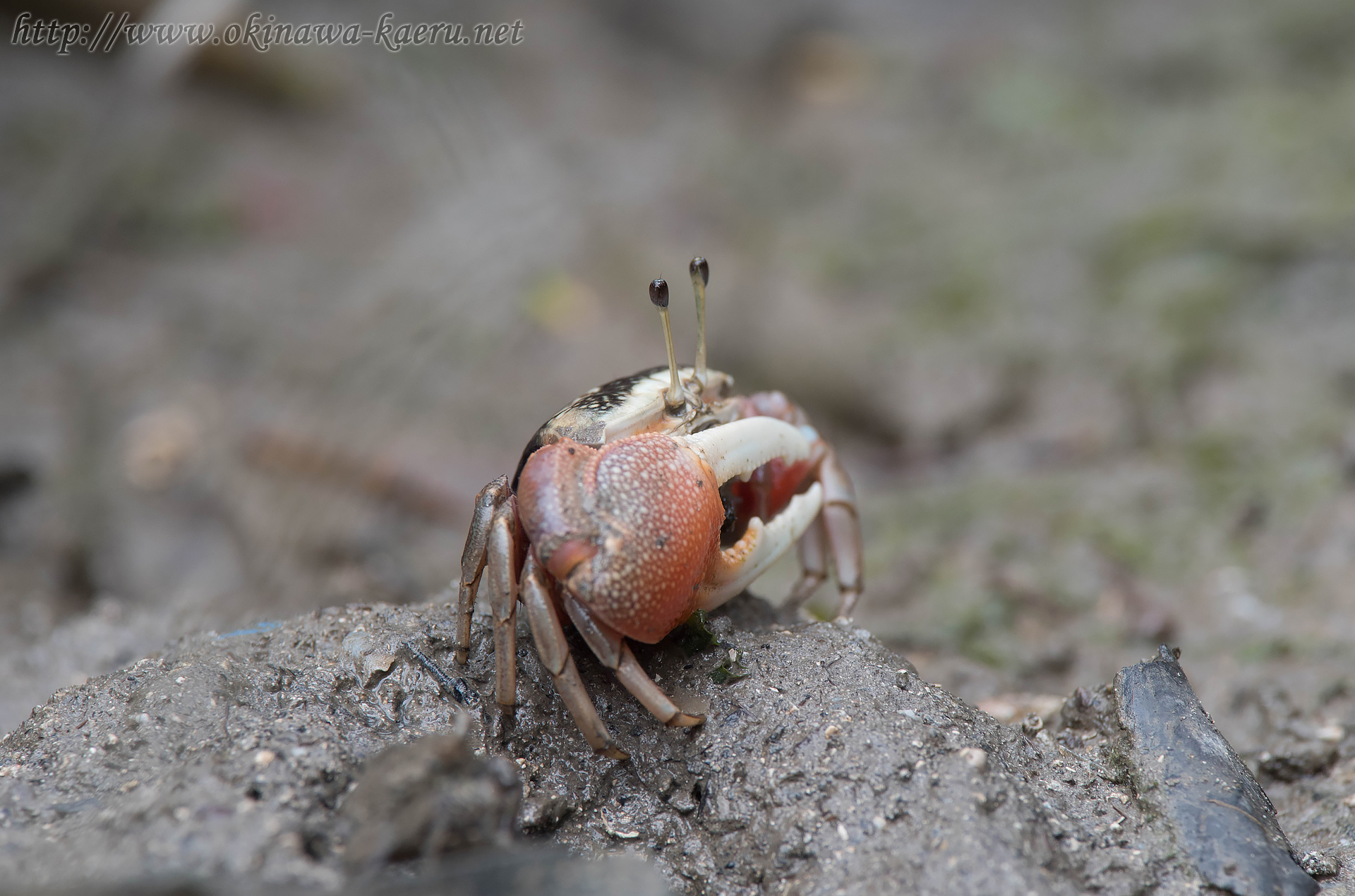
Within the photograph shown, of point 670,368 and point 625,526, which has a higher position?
point 670,368

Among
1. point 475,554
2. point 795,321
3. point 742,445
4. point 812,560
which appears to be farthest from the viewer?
point 795,321

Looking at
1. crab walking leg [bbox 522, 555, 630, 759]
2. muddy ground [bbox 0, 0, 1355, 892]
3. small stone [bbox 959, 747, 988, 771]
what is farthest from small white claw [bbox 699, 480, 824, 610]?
muddy ground [bbox 0, 0, 1355, 892]

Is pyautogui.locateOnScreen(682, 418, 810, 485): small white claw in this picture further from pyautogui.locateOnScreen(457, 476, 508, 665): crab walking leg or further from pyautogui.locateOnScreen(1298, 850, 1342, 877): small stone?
pyautogui.locateOnScreen(1298, 850, 1342, 877): small stone

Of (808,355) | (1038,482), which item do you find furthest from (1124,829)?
(808,355)

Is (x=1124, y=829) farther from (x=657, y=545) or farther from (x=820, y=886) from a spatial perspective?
(x=657, y=545)

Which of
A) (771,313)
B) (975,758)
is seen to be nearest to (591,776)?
(975,758)

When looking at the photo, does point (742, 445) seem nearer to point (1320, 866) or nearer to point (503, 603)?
point (503, 603)
